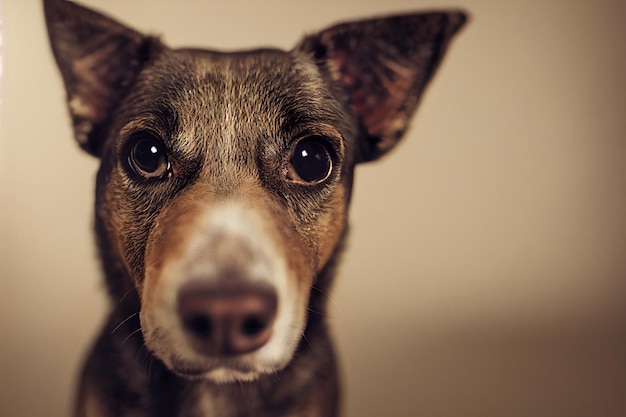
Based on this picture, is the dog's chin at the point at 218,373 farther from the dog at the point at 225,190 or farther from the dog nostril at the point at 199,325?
the dog nostril at the point at 199,325

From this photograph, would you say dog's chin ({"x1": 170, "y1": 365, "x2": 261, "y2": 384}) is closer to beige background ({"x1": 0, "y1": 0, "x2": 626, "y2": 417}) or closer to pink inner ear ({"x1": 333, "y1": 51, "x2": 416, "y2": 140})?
beige background ({"x1": 0, "y1": 0, "x2": 626, "y2": 417})

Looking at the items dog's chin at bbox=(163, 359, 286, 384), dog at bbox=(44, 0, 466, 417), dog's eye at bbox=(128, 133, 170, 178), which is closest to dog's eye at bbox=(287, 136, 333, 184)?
dog at bbox=(44, 0, 466, 417)

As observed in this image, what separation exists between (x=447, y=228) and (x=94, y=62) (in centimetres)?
110

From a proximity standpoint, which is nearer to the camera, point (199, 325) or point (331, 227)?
point (199, 325)

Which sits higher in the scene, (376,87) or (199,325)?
(376,87)

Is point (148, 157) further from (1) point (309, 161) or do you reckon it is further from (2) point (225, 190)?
(1) point (309, 161)

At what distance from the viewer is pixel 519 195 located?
4.49 feet

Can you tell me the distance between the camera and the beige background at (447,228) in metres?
1.31

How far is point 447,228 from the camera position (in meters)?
1.34

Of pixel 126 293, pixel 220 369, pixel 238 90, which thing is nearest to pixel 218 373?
pixel 220 369

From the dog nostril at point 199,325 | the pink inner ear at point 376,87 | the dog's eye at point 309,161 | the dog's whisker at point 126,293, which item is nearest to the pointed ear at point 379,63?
the pink inner ear at point 376,87

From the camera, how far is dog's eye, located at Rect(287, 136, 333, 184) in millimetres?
1184

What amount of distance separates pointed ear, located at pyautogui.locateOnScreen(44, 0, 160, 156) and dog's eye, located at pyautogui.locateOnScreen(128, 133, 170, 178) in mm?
145

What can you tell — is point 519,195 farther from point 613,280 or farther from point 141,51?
point 141,51
